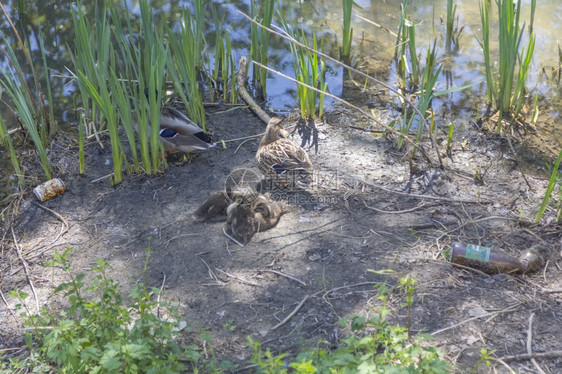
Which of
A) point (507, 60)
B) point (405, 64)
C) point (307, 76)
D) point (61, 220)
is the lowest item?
point (61, 220)

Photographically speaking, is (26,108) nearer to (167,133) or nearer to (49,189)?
(49,189)

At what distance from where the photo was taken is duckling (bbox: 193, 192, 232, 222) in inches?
172

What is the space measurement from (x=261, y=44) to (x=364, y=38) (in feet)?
6.57

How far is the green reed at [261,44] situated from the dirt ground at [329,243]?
2.75 feet

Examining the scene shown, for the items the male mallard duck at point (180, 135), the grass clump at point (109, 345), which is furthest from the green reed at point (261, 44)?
the grass clump at point (109, 345)

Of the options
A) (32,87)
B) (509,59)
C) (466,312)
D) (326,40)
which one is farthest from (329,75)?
(466,312)

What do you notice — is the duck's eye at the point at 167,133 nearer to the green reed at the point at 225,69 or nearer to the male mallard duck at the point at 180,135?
the male mallard duck at the point at 180,135

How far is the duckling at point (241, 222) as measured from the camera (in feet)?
13.7

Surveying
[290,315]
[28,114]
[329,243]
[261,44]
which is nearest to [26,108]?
[28,114]

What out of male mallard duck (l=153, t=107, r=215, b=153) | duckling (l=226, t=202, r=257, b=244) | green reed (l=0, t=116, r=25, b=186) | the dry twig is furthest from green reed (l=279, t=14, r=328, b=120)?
green reed (l=0, t=116, r=25, b=186)

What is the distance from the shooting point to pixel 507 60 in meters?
5.24

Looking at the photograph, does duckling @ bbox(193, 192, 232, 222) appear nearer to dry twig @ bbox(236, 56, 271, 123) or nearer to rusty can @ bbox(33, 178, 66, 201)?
rusty can @ bbox(33, 178, 66, 201)

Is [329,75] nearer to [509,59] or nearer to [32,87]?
[509,59]

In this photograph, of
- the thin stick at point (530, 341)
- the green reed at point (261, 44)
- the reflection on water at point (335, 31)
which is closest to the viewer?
the thin stick at point (530, 341)
